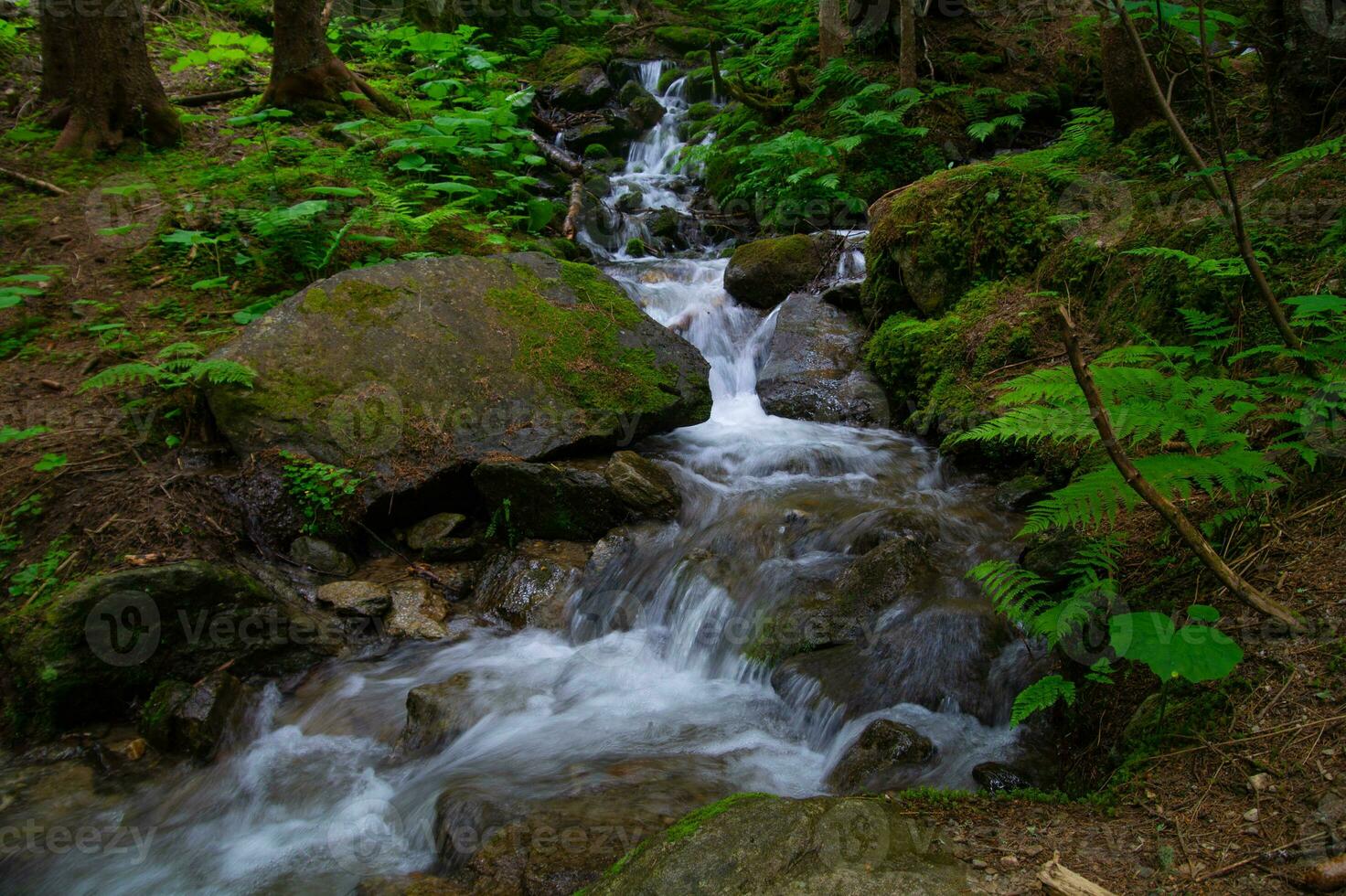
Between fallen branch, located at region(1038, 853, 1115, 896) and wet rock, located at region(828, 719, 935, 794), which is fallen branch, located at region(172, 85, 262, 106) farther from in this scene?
fallen branch, located at region(1038, 853, 1115, 896)

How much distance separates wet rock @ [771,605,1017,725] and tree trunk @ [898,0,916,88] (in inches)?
358

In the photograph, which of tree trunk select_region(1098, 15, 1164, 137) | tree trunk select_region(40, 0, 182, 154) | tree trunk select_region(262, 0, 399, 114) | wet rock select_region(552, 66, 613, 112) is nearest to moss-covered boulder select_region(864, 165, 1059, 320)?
tree trunk select_region(1098, 15, 1164, 137)

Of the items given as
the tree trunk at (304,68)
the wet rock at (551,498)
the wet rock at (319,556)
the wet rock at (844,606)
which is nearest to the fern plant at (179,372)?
the wet rock at (319,556)

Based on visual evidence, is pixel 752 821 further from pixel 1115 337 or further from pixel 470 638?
pixel 1115 337

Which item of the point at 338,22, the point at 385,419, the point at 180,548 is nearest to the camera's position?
the point at 180,548

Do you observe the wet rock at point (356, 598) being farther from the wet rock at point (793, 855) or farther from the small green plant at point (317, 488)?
the wet rock at point (793, 855)

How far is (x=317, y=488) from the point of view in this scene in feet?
16.8

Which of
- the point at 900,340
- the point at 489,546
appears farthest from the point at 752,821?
the point at 900,340

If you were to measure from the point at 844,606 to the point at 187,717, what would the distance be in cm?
385

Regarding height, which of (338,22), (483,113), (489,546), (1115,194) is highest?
(338,22)

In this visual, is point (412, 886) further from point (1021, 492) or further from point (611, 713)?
point (1021, 492)

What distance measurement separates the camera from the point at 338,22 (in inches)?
508

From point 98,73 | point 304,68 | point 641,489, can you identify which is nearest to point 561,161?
point 304,68

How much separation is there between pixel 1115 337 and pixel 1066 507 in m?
3.32
